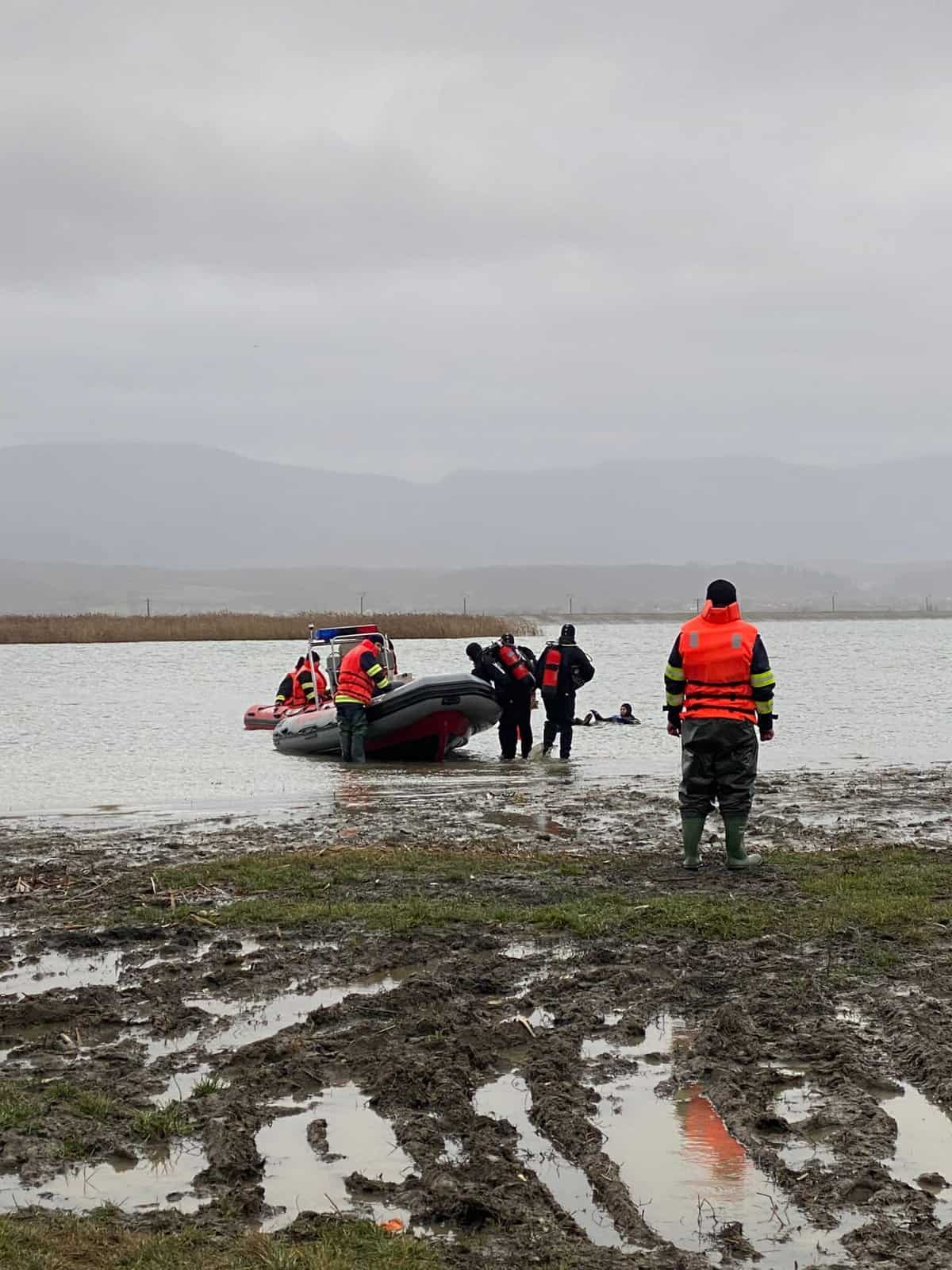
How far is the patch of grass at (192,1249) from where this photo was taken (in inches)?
138

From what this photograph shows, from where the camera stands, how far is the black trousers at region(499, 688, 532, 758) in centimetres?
1797

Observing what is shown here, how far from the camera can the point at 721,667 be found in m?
8.86

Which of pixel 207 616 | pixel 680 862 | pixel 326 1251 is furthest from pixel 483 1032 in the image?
pixel 207 616

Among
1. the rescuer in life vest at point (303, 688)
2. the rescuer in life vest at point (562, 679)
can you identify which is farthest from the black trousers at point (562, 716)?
the rescuer in life vest at point (303, 688)

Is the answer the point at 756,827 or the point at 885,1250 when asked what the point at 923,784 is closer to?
the point at 756,827

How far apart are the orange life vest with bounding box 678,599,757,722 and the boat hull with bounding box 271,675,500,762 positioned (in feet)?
27.2

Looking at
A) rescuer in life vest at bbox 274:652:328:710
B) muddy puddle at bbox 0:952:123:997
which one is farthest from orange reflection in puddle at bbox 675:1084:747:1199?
rescuer in life vest at bbox 274:652:328:710

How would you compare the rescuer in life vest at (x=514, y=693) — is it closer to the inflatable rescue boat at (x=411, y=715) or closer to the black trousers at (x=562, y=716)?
the inflatable rescue boat at (x=411, y=715)

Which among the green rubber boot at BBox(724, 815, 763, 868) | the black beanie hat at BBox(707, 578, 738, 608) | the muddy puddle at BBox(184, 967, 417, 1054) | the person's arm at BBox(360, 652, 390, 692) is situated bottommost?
the muddy puddle at BBox(184, 967, 417, 1054)

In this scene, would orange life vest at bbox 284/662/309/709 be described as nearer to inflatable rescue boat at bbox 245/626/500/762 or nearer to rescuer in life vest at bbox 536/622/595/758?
inflatable rescue boat at bbox 245/626/500/762

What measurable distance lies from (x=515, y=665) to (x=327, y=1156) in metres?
13.3

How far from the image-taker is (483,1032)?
17.4ft

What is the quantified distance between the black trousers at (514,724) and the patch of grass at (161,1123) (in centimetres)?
1341

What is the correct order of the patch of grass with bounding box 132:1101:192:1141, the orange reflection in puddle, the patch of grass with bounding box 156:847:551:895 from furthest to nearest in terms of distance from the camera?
the patch of grass with bounding box 156:847:551:895
the patch of grass with bounding box 132:1101:192:1141
the orange reflection in puddle
